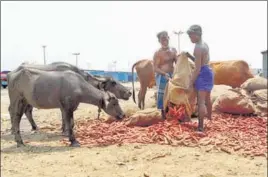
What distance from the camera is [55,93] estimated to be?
256 inches

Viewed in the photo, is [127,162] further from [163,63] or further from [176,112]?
[163,63]

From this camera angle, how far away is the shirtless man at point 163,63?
734cm

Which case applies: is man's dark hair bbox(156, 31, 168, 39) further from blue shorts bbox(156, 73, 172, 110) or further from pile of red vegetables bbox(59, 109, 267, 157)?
pile of red vegetables bbox(59, 109, 267, 157)

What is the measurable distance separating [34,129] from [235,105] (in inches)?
161

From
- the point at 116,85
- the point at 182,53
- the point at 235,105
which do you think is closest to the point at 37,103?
the point at 116,85

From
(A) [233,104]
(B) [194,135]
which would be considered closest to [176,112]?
(B) [194,135]

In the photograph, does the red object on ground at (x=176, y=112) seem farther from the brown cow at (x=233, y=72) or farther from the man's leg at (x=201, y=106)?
the brown cow at (x=233, y=72)

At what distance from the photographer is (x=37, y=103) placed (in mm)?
6371

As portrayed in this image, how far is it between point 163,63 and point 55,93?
204 cm

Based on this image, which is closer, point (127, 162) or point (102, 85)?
point (127, 162)

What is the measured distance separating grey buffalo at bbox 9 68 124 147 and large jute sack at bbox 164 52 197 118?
2.86 ft

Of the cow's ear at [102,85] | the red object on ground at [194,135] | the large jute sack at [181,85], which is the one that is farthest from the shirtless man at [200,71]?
the cow's ear at [102,85]

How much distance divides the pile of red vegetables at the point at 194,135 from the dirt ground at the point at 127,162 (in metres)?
0.24

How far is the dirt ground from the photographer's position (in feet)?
15.8
